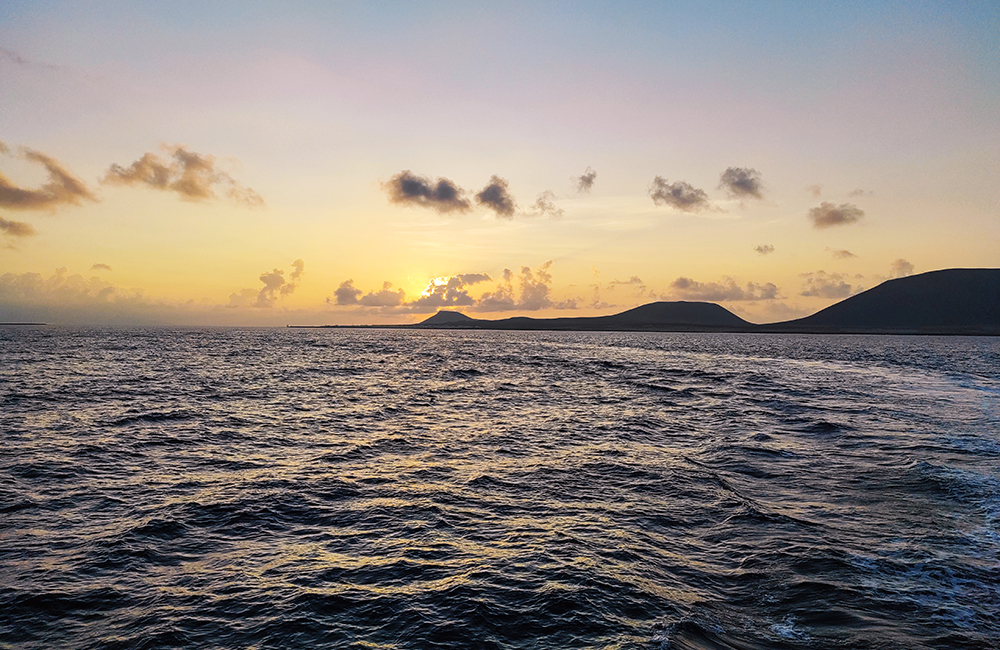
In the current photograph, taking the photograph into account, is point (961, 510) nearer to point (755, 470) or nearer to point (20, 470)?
point (755, 470)

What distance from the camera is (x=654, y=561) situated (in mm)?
12547

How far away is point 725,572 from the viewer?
12.1 m

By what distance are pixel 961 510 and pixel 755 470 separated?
6460 millimetres

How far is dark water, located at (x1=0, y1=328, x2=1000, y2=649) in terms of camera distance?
9680 mm

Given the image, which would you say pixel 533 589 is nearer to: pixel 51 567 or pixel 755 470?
pixel 51 567

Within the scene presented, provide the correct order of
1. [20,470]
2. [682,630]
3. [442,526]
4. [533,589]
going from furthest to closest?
[20,470] < [442,526] < [533,589] < [682,630]

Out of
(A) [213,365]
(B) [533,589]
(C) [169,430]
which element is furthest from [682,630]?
(A) [213,365]

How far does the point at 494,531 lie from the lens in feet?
47.1

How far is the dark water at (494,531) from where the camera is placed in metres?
9.68

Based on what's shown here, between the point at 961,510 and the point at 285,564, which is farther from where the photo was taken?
the point at 961,510

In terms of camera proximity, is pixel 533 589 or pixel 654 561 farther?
pixel 654 561

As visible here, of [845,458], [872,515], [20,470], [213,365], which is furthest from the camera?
[213,365]

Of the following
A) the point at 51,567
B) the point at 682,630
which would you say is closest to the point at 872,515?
the point at 682,630

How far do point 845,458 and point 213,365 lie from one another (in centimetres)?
7322
